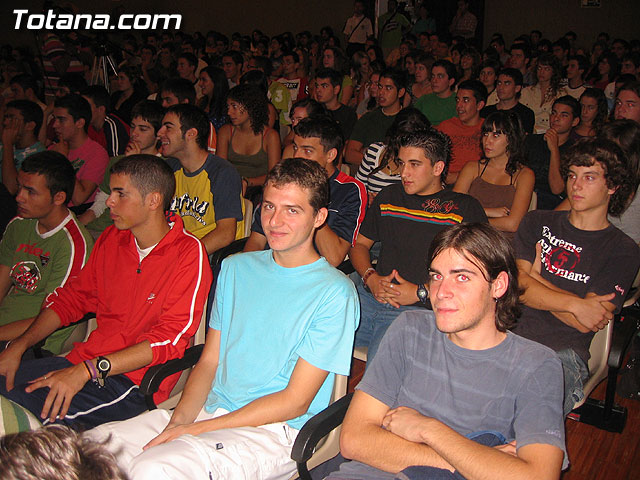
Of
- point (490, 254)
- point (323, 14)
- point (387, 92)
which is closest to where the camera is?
point (490, 254)

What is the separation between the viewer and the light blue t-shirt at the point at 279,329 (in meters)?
1.70

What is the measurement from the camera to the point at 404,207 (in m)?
2.65

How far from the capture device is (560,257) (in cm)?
231

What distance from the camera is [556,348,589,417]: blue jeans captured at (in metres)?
2.06

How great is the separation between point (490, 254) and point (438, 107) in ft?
13.1

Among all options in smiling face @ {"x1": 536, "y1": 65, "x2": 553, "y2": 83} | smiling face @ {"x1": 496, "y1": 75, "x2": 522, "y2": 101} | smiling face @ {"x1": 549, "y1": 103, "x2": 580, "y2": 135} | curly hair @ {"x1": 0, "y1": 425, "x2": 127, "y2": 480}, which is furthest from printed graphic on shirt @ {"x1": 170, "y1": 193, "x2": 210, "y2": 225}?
smiling face @ {"x1": 536, "y1": 65, "x2": 553, "y2": 83}

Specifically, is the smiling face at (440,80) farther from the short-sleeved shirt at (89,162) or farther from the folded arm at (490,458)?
the folded arm at (490,458)

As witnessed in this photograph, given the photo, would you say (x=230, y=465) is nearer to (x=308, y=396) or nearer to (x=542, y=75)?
(x=308, y=396)

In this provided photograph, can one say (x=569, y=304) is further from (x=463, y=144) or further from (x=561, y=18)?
(x=561, y=18)

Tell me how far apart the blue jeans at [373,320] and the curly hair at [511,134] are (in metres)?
1.35

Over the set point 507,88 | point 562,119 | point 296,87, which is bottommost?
point 562,119

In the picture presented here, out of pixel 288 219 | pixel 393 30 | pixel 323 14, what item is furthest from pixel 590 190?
pixel 323 14

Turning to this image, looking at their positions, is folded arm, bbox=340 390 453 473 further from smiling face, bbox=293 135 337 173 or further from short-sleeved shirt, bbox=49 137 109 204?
short-sleeved shirt, bbox=49 137 109 204

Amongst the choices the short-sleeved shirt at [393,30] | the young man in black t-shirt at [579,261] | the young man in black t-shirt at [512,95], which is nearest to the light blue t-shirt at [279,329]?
the young man in black t-shirt at [579,261]
